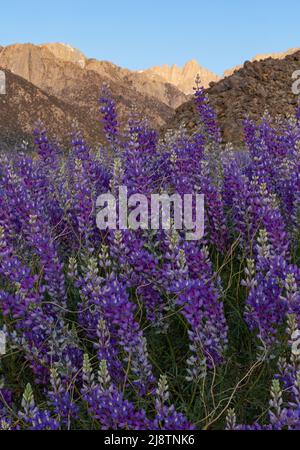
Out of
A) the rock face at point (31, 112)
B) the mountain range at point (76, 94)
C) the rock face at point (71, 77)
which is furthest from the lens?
the rock face at point (71, 77)

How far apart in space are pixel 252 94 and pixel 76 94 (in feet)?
391

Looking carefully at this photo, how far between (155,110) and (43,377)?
136364 millimetres

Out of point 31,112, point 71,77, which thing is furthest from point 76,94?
point 31,112

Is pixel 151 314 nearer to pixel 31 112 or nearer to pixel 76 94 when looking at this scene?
pixel 31 112

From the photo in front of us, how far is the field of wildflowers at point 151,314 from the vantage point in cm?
244

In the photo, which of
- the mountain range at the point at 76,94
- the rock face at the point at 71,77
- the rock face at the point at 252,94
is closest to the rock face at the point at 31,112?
the mountain range at the point at 76,94

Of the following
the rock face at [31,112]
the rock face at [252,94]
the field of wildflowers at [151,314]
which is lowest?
the field of wildflowers at [151,314]

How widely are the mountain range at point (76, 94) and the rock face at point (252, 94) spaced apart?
42mm

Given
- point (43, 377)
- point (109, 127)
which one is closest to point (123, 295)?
point (43, 377)

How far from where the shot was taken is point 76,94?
13875 cm

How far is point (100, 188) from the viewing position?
177 inches

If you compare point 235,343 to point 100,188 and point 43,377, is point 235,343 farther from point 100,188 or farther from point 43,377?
point 100,188

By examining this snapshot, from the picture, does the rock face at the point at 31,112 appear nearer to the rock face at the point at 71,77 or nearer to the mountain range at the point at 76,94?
the mountain range at the point at 76,94

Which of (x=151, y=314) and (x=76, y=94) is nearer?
(x=151, y=314)
